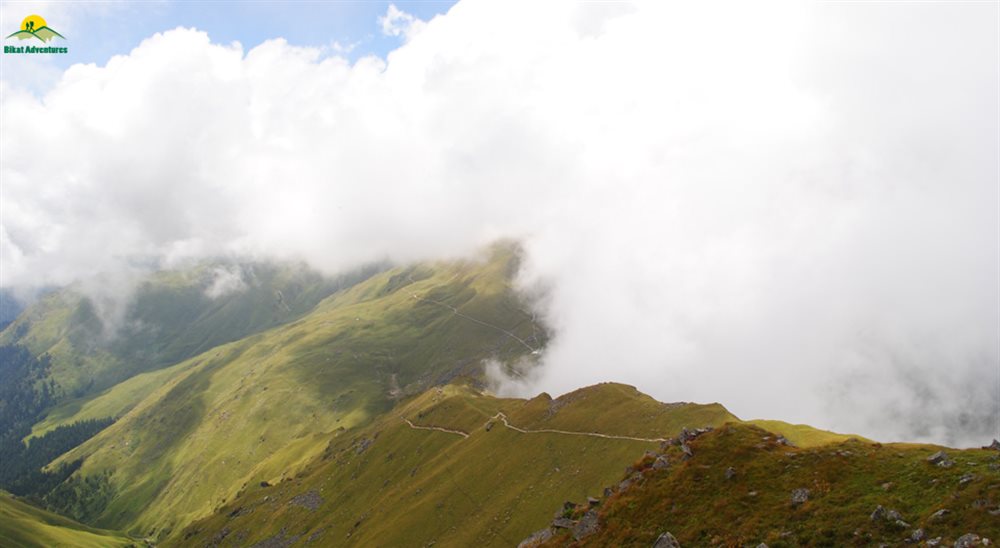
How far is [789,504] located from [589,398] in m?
116

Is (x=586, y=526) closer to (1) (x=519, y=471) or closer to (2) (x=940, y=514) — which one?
(2) (x=940, y=514)

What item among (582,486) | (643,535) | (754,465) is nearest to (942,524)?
(754,465)

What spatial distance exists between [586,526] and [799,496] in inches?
798

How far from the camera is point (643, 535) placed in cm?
5044

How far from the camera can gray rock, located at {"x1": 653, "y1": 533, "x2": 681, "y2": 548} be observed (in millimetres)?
45884

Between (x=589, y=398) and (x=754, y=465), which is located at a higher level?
(x=589, y=398)

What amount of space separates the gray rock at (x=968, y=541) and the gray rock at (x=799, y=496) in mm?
11878

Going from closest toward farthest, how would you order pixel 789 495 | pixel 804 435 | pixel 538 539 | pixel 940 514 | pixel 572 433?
pixel 940 514 → pixel 789 495 → pixel 538 539 → pixel 804 435 → pixel 572 433

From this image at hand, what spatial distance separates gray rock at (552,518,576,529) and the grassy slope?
2.08 meters

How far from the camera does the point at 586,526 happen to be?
5756 centimetres

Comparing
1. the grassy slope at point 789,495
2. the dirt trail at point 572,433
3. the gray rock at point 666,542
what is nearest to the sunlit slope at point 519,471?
the dirt trail at point 572,433

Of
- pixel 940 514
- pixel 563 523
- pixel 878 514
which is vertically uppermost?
pixel 940 514

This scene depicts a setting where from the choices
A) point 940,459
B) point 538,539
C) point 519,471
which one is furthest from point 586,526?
point 519,471

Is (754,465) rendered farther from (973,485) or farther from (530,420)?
(530,420)
